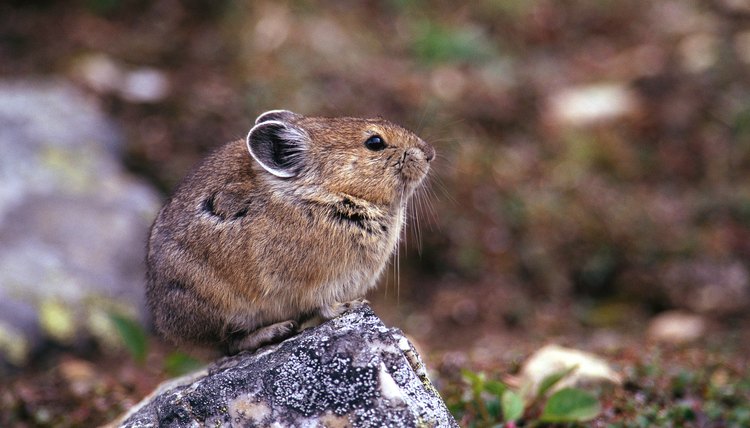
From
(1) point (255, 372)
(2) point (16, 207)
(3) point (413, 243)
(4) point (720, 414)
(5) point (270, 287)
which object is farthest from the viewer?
(3) point (413, 243)

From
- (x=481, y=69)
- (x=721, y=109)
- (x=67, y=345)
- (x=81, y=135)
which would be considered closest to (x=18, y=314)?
(x=67, y=345)

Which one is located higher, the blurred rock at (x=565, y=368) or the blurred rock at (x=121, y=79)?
the blurred rock at (x=121, y=79)

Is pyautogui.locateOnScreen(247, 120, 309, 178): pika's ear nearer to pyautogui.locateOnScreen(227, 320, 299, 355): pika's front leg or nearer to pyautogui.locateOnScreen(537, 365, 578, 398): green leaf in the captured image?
pyautogui.locateOnScreen(227, 320, 299, 355): pika's front leg

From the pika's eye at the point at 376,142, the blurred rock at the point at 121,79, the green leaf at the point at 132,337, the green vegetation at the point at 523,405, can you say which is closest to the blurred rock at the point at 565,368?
the green vegetation at the point at 523,405

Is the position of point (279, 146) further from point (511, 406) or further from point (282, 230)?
point (511, 406)

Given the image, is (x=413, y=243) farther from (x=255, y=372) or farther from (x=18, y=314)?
(x=255, y=372)

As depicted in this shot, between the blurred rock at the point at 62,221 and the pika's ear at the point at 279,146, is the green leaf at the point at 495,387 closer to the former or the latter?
the pika's ear at the point at 279,146

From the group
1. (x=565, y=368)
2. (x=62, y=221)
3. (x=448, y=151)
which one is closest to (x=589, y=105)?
(x=448, y=151)
